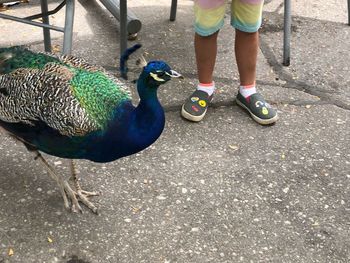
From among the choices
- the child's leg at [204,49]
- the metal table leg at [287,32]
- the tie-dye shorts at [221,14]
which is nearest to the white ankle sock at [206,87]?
the child's leg at [204,49]

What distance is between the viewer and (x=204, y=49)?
301cm

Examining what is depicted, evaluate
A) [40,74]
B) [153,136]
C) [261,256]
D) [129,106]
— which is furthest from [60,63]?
[261,256]

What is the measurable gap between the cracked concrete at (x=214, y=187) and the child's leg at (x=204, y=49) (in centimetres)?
8

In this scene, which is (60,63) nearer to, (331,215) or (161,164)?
(161,164)

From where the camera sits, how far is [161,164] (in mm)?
2756

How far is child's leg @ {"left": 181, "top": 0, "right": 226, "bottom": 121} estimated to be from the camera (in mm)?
2836

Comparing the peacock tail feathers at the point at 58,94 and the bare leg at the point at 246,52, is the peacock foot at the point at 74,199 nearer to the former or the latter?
the peacock tail feathers at the point at 58,94

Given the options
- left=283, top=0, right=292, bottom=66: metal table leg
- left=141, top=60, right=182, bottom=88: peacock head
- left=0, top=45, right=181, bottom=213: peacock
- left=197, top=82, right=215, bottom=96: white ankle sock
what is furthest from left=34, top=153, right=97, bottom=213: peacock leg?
left=283, top=0, right=292, bottom=66: metal table leg

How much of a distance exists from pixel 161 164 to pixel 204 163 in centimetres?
22

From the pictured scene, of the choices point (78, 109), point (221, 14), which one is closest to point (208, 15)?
point (221, 14)

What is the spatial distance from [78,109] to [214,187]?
836 millimetres

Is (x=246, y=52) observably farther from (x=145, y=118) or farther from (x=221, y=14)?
(x=145, y=118)

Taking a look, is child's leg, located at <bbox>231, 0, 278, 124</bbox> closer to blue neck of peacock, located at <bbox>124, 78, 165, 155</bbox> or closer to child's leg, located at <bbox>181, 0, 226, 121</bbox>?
child's leg, located at <bbox>181, 0, 226, 121</bbox>

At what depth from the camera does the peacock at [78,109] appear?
2.12 m
